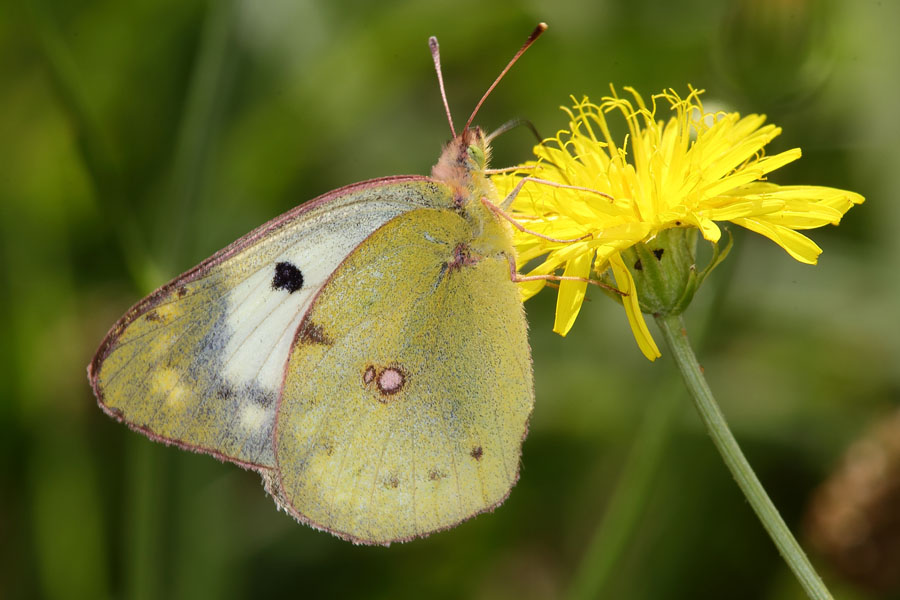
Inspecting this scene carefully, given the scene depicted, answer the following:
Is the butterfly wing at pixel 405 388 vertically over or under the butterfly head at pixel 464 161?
under

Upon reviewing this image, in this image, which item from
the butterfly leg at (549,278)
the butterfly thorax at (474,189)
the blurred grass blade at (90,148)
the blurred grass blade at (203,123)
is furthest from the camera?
the blurred grass blade at (203,123)

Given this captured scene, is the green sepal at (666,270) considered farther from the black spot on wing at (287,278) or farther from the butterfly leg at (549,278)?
the black spot on wing at (287,278)

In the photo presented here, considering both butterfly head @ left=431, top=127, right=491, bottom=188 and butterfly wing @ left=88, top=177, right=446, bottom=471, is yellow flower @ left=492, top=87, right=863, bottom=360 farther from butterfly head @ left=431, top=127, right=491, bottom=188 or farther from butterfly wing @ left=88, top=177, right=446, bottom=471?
butterfly wing @ left=88, top=177, right=446, bottom=471

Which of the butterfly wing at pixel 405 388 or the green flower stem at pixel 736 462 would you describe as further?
the butterfly wing at pixel 405 388

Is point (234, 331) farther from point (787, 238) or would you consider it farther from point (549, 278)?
point (787, 238)

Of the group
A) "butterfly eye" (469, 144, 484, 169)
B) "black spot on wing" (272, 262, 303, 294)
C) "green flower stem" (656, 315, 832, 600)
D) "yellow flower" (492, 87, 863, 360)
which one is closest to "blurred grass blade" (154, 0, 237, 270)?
"black spot on wing" (272, 262, 303, 294)

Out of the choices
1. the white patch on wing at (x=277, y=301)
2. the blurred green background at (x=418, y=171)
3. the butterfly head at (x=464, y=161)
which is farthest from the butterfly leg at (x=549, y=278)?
the blurred green background at (x=418, y=171)

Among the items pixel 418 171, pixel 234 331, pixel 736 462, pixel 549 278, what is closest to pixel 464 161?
pixel 549 278

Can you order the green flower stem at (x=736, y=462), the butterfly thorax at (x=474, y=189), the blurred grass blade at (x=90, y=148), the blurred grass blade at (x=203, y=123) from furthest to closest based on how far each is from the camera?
the blurred grass blade at (x=203, y=123)
the blurred grass blade at (x=90, y=148)
the butterfly thorax at (x=474, y=189)
the green flower stem at (x=736, y=462)
